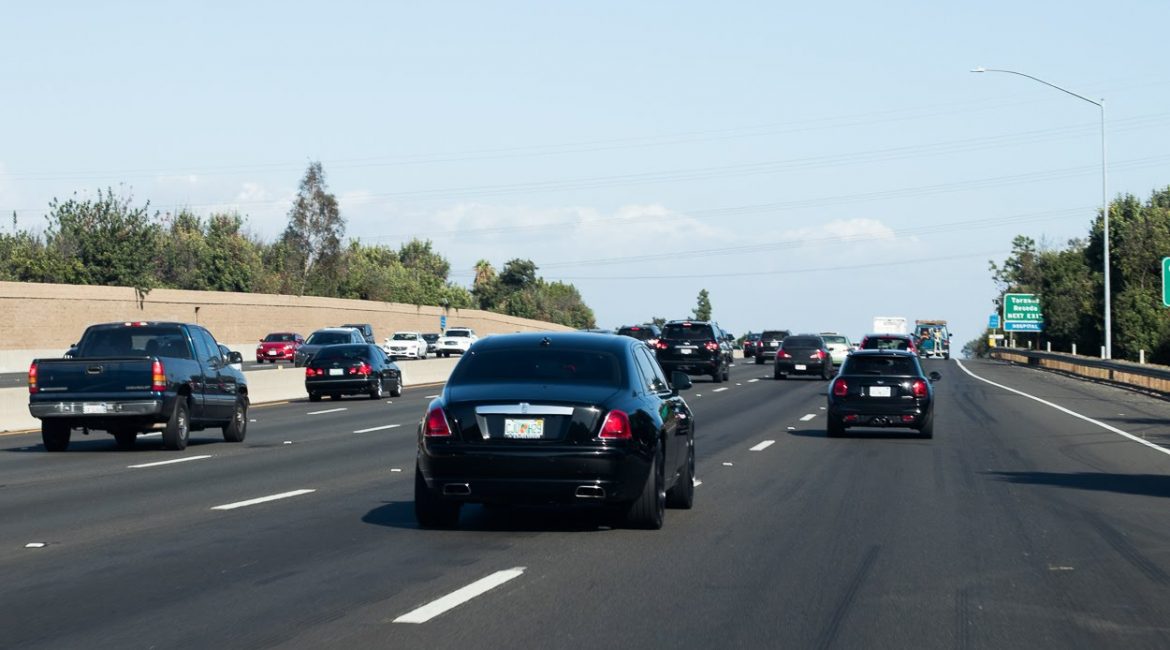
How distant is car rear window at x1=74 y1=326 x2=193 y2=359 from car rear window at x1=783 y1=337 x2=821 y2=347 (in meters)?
35.2

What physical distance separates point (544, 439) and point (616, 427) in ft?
1.82

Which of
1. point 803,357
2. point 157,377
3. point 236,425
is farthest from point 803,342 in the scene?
point 157,377

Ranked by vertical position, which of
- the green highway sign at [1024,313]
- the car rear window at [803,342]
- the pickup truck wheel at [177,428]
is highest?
the green highway sign at [1024,313]

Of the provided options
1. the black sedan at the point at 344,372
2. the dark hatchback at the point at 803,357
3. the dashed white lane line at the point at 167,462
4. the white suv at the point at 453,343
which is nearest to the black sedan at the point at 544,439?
the dashed white lane line at the point at 167,462

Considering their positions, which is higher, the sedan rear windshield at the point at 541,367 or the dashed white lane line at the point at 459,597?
the sedan rear windshield at the point at 541,367

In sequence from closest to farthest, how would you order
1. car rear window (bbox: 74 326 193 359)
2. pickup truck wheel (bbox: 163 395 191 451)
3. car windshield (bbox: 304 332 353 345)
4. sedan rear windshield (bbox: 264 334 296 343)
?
pickup truck wheel (bbox: 163 395 191 451) → car rear window (bbox: 74 326 193 359) → car windshield (bbox: 304 332 353 345) → sedan rear windshield (bbox: 264 334 296 343)

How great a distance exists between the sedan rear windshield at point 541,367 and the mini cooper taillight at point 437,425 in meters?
0.46

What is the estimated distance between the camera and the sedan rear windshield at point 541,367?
502 inches

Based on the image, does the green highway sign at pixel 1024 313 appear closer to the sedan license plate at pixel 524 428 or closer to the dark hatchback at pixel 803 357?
the dark hatchback at pixel 803 357

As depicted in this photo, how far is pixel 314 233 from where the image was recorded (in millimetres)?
115750

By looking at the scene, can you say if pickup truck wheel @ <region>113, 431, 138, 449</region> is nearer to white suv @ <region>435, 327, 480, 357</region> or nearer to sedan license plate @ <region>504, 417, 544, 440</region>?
sedan license plate @ <region>504, 417, 544, 440</region>

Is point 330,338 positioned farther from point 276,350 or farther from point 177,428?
point 177,428

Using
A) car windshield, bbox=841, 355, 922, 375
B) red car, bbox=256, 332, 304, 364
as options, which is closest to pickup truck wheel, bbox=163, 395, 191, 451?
car windshield, bbox=841, 355, 922, 375

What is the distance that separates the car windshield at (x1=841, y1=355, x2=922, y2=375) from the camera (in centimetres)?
2580
